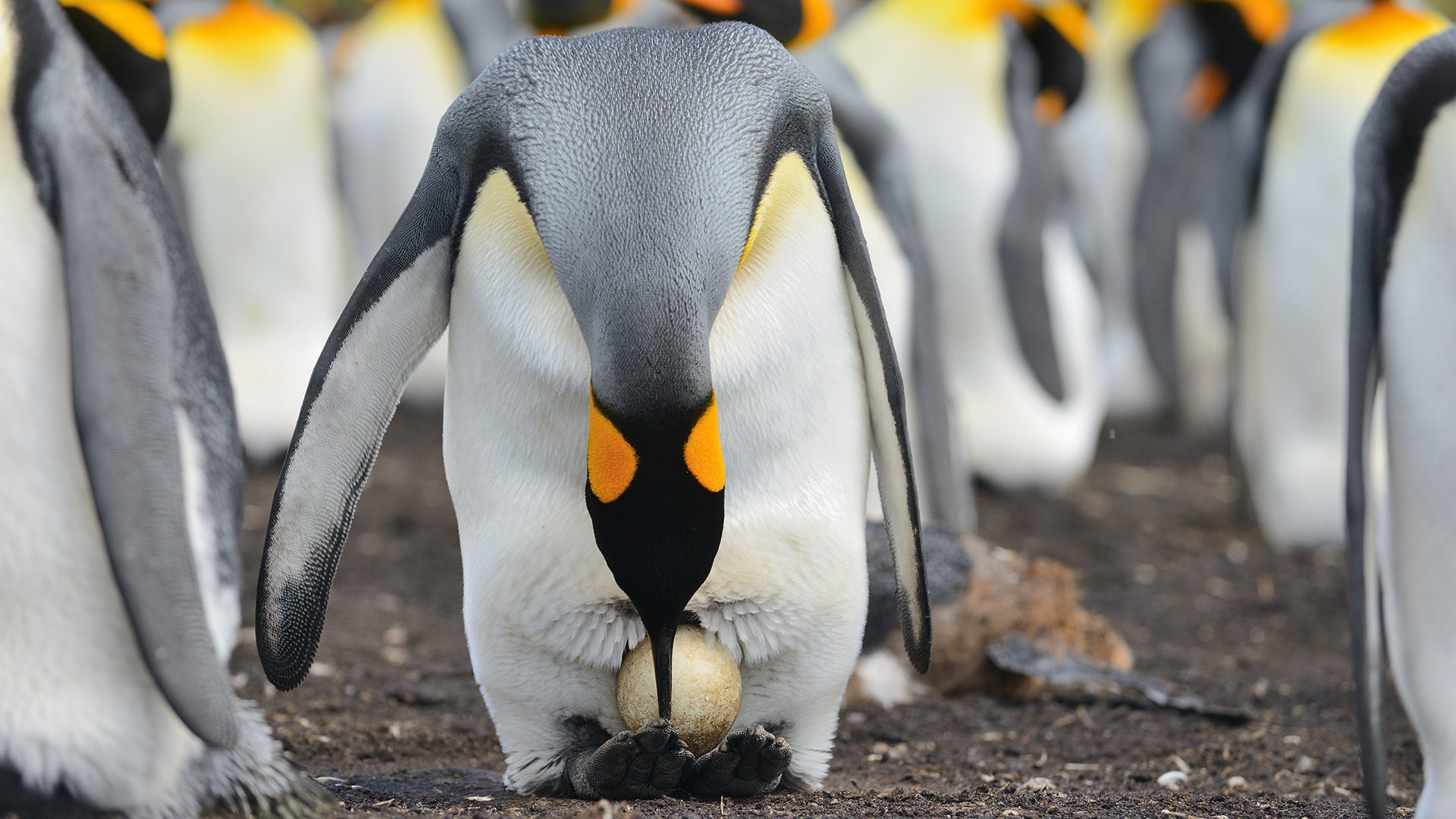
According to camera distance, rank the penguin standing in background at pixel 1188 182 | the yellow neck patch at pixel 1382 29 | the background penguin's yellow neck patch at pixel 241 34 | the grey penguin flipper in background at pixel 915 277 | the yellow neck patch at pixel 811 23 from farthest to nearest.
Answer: the penguin standing in background at pixel 1188 182 < the background penguin's yellow neck patch at pixel 241 34 < the yellow neck patch at pixel 1382 29 < the grey penguin flipper in background at pixel 915 277 < the yellow neck patch at pixel 811 23

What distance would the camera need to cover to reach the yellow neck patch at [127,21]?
3.31 metres

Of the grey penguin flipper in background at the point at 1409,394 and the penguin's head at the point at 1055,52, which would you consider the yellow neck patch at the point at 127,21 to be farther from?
the penguin's head at the point at 1055,52

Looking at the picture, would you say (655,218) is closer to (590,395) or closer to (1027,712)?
(590,395)

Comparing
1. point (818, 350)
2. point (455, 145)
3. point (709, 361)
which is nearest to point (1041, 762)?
point (818, 350)

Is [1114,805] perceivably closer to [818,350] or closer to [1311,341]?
[818,350]

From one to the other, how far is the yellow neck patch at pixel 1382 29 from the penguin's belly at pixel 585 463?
3.45m

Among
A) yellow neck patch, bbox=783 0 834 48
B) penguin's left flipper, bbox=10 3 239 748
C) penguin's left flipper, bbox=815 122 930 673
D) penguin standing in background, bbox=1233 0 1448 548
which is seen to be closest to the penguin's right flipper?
penguin's left flipper, bbox=10 3 239 748

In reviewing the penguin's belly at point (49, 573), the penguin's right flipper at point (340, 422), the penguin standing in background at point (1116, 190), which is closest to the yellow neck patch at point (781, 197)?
the penguin's right flipper at point (340, 422)

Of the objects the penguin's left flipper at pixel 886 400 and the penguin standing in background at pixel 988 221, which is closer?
the penguin's left flipper at pixel 886 400

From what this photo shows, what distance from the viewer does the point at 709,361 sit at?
224cm

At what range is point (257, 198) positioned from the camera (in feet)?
21.5

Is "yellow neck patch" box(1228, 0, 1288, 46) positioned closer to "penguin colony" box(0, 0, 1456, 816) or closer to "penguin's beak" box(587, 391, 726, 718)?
"penguin colony" box(0, 0, 1456, 816)

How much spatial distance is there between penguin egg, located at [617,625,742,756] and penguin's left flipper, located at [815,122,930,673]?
1.11 feet

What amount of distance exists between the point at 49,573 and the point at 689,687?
100cm
